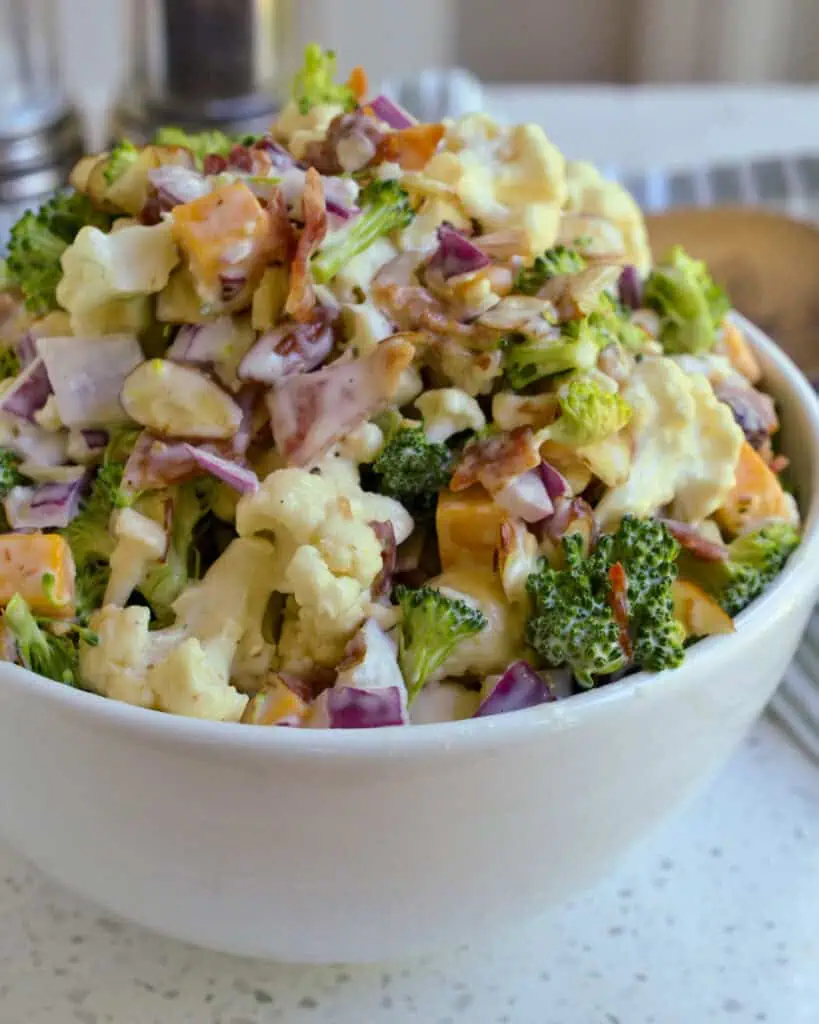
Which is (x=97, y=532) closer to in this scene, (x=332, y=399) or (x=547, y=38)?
(x=332, y=399)

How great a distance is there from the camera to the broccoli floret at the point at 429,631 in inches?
29.6

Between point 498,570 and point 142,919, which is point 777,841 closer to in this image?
point 498,570

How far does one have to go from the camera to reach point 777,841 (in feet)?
3.31

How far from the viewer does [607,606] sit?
78 cm

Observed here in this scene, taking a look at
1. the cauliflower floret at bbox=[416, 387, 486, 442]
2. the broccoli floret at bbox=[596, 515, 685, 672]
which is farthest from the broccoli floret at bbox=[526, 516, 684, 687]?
the cauliflower floret at bbox=[416, 387, 486, 442]

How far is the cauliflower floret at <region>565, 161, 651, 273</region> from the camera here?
1.03 metres

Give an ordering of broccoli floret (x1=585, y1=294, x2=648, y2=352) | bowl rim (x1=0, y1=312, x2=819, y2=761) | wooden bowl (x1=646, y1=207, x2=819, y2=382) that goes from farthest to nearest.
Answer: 1. wooden bowl (x1=646, y1=207, x2=819, y2=382)
2. broccoli floret (x1=585, y1=294, x2=648, y2=352)
3. bowl rim (x1=0, y1=312, x2=819, y2=761)

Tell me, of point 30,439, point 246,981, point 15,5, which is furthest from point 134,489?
point 15,5

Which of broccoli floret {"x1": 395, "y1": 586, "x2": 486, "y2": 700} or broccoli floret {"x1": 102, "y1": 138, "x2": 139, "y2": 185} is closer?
broccoli floret {"x1": 395, "y1": 586, "x2": 486, "y2": 700}

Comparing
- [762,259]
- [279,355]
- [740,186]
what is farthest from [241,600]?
[740,186]

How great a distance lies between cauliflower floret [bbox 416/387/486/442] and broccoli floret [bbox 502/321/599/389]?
39mm

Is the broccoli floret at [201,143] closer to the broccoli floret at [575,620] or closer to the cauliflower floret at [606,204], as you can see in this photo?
the cauliflower floret at [606,204]

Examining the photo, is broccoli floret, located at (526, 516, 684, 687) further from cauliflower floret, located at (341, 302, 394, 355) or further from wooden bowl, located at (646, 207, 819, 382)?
wooden bowl, located at (646, 207, 819, 382)

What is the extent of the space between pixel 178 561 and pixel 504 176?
0.40 meters
